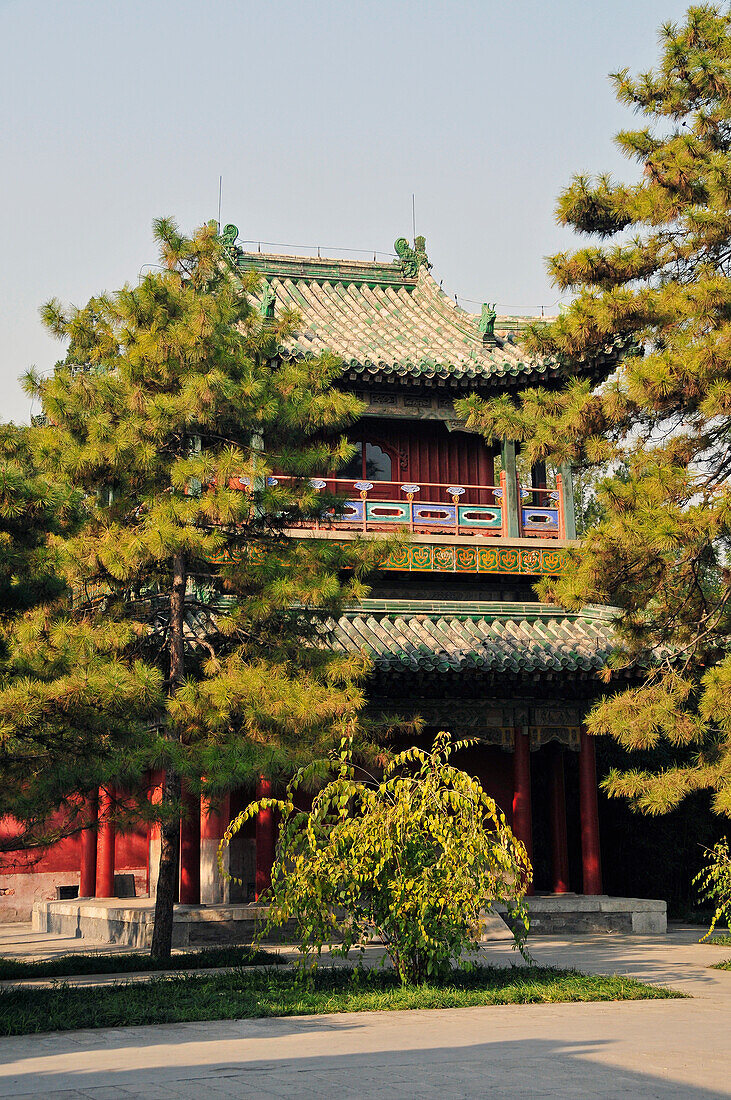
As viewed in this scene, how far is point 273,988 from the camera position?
9.24 meters

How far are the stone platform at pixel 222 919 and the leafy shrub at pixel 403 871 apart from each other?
4594 mm

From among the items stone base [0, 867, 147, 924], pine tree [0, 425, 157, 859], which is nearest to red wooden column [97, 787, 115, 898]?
stone base [0, 867, 147, 924]

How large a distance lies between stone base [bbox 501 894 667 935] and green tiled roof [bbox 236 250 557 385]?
749 cm

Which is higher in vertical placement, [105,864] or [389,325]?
[389,325]

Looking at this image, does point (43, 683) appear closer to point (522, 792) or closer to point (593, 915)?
point (522, 792)

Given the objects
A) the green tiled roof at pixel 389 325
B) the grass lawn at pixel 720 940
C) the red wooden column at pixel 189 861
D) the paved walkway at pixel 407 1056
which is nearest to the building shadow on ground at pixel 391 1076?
the paved walkway at pixel 407 1056

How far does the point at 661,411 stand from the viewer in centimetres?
1160

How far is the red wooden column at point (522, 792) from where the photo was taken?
15.8m

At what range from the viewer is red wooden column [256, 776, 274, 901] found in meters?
14.6

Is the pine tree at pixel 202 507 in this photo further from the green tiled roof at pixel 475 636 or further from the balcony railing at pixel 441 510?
the balcony railing at pixel 441 510

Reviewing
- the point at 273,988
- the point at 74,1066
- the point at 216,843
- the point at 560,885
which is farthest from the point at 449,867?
the point at 560,885

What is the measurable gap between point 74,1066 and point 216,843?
9049 millimetres

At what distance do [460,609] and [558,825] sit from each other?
3.77 m

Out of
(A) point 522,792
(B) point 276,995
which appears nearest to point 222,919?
(A) point 522,792
